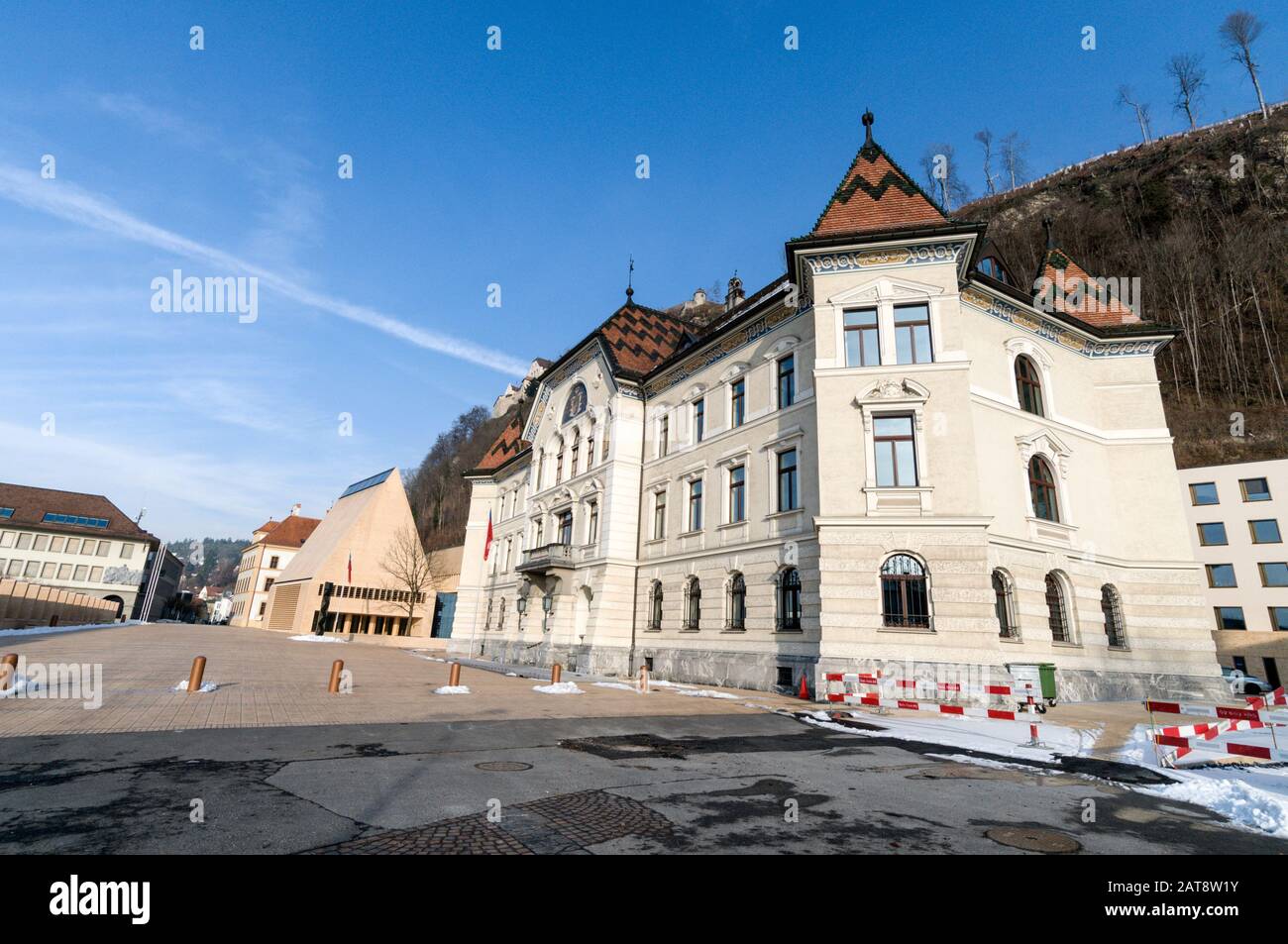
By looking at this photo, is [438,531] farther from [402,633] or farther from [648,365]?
[648,365]

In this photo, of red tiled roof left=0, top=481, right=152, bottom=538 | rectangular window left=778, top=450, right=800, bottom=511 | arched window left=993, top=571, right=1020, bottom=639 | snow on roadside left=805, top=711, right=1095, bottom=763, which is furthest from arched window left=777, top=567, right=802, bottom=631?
red tiled roof left=0, top=481, right=152, bottom=538

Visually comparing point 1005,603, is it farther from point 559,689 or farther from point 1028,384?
point 559,689

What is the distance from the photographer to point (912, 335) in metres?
19.0

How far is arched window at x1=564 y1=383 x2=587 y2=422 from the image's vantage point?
32281 mm

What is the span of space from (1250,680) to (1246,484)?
1340cm

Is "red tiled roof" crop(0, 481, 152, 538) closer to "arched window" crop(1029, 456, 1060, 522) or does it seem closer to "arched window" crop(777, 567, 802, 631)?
"arched window" crop(777, 567, 802, 631)

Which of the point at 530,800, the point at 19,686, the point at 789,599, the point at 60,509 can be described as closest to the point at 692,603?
the point at 789,599

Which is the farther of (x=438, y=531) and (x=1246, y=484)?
(x=438, y=531)

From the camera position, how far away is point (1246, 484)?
1470 inches

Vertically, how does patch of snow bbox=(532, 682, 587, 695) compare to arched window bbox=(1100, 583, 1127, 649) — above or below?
below

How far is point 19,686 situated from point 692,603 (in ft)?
61.1

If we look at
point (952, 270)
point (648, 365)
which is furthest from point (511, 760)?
point (648, 365)

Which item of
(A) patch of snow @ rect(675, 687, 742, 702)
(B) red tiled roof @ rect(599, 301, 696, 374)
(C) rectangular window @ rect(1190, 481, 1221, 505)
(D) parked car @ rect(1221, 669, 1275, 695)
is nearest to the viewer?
(A) patch of snow @ rect(675, 687, 742, 702)

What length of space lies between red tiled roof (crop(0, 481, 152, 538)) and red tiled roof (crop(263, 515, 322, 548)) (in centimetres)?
1337
